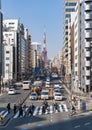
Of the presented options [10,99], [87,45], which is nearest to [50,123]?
[10,99]

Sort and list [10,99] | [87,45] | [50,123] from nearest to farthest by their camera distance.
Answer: [50,123]
[10,99]
[87,45]

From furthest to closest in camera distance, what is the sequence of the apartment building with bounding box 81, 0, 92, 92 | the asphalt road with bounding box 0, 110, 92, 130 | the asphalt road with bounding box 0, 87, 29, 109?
the apartment building with bounding box 81, 0, 92, 92
the asphalt road with bounding box 0, 87, 29, 109
the asphalt road with bounding box 0, 110, 92, 130

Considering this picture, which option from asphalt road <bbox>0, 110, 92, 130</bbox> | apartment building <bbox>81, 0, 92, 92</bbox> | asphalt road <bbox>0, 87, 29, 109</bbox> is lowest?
asphalt road <bbox>0, 110, 92, 130</bbox>

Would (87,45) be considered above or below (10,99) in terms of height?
above

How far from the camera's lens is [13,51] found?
167000 mm

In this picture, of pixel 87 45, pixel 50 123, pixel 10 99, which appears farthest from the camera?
pixel 87 45

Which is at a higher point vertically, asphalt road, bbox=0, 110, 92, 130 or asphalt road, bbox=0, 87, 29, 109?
asphalt road, bbox=0, 87, 29, 109

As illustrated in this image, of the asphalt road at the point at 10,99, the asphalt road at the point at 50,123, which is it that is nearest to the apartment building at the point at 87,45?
the asphalt road at the point at 10,99

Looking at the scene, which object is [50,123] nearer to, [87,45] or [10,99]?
[10,99]

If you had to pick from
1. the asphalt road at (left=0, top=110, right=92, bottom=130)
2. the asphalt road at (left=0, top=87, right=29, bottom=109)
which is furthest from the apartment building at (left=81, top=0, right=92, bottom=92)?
the asphalt road at (left=0, top=110, right=92, bottom=130)

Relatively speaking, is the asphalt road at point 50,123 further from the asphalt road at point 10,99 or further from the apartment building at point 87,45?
the apartment building at point 87,45

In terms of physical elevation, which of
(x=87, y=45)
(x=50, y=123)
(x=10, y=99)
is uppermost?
(x=87, y=45)

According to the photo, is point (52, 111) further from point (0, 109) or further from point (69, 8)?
point (69, 8)

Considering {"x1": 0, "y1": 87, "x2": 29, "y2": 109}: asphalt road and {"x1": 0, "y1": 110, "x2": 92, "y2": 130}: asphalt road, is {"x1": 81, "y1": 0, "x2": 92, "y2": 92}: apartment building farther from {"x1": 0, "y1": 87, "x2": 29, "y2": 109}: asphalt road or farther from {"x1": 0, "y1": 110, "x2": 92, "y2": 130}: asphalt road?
{"x1": 0, "y1": 110, "x2": 92, "y2": 130}: asphalt road
